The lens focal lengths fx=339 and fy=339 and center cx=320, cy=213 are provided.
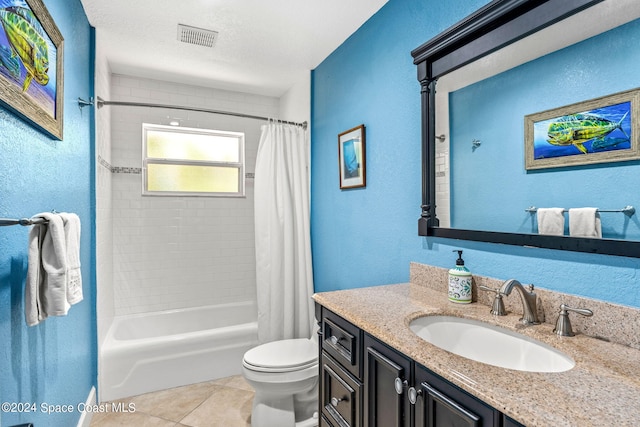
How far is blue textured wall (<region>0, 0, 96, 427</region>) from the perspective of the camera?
107 cm

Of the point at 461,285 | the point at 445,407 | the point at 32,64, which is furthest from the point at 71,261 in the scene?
the point at 461,285

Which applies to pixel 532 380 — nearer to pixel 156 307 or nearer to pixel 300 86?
pixel 300 86

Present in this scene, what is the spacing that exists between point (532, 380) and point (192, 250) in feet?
10.3

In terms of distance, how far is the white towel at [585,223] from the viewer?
102cm

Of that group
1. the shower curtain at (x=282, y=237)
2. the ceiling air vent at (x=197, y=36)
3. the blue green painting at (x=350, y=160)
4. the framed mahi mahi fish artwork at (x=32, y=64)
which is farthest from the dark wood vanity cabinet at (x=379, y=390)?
the ceiling air vent at (x=197, y=36)

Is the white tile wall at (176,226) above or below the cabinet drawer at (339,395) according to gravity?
above

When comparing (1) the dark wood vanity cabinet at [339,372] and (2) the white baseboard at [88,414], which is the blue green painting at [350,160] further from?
(2) the white baseboard at [88,414]

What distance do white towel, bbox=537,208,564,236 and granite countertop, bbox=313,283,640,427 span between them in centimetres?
31

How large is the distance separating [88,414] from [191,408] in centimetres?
60

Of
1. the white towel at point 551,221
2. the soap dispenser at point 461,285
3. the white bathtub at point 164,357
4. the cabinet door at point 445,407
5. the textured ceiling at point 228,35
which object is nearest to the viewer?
the cabinet door at point 445,407

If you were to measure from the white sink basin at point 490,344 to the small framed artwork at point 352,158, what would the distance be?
1.15m

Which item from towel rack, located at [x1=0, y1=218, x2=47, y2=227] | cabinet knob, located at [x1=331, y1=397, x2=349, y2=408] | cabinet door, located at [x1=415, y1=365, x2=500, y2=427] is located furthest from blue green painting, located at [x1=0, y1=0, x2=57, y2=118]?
cabinet knob, located at [x1=331, y1=397, x2=349, y2=408]

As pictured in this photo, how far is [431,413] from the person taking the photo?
90 cm

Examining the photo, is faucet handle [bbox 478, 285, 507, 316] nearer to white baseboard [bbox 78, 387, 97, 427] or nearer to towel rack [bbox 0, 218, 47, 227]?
towel rack [bbox 0, 218, 47, 227]
